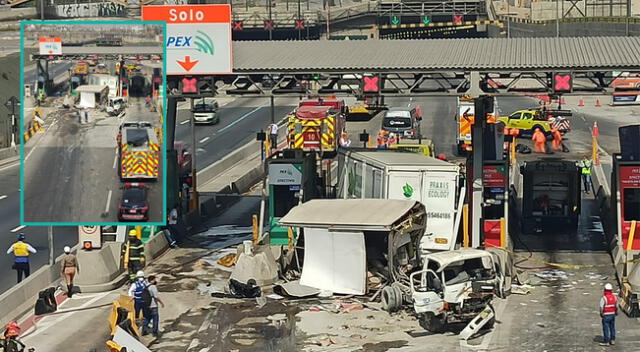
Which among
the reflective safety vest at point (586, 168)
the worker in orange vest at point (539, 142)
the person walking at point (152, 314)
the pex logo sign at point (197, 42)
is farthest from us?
the worker in orange vest at point (539, 142)

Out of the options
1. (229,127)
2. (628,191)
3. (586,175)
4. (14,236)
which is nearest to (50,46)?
(14,236)

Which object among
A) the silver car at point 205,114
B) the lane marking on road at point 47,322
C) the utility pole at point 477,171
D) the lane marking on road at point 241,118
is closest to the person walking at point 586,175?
the utility pole at point 477,171

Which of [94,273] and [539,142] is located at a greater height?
[539,142]

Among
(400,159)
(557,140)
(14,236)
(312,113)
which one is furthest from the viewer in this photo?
(557,140)

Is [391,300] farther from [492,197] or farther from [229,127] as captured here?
[229,127]

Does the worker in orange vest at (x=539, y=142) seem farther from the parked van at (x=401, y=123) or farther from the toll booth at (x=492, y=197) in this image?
the toll booth at (x=492, y=197)

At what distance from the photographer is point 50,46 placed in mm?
35812

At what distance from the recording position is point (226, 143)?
256ft

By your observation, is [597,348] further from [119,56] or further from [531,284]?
[119,56]

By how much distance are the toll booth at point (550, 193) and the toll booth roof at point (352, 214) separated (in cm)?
939

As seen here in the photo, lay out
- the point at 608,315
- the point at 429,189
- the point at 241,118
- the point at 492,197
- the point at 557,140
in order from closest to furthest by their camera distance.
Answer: the point at 608,315 < the point at 429,189 < the point at 492,197 < the point at 557,140 < the point at 241,118

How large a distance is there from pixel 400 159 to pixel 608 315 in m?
12.5

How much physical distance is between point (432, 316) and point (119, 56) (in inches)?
510

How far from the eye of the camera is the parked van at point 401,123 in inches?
2943
